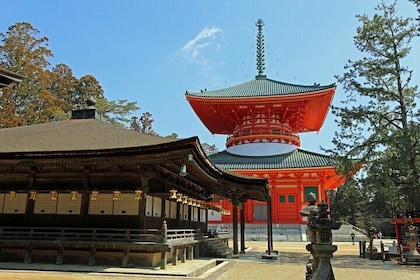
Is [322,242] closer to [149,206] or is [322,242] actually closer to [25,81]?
[149,206]

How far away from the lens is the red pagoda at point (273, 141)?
3105 centimetres

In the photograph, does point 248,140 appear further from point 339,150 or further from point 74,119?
point 74,119

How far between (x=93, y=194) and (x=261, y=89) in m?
26.2

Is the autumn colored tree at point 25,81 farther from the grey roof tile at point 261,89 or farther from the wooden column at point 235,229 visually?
the wooden column at point 235,229

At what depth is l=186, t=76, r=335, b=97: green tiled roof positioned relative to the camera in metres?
32.6

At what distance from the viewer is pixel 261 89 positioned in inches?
1426

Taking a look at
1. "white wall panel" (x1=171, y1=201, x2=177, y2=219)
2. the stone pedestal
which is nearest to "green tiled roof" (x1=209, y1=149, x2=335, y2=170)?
"white wall panel" (x1=171, y1=201, x2=177, y2=219)

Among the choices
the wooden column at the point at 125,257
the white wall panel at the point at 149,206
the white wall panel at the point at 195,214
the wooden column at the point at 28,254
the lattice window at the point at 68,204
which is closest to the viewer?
the wooden column at the point at 125,257

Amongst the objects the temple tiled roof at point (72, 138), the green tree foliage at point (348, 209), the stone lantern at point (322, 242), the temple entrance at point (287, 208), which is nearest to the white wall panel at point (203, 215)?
the temple tiled roof at point (72, 138)

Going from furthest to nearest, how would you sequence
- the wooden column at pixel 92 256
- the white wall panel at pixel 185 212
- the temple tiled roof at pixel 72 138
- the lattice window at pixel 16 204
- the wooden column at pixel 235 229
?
the white wall panel at pixel 185 212 < the wooden column at pixel 235 229 < the lattice window at pixel 16 204 < the temple tiled roof at pixel 72 138 < the wooden column at pixel 92 256

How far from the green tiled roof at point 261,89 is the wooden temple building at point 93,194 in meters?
19.5

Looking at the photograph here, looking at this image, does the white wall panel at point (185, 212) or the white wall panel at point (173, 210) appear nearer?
the white wall panel at point (173, 210)

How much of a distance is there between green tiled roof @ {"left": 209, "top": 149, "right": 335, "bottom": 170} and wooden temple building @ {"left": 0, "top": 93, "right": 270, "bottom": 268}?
1668 cm

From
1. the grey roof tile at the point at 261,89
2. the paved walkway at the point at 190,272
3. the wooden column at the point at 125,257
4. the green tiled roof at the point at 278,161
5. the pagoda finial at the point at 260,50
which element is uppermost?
the pagoda finial at the point at 260,50
